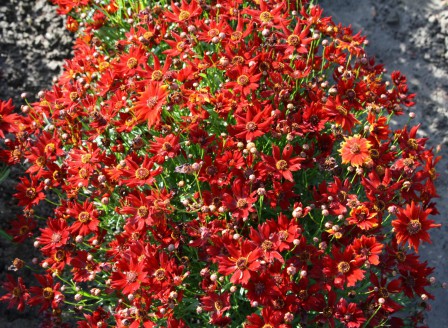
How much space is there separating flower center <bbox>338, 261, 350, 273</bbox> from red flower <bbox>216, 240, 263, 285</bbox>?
414 millimetres

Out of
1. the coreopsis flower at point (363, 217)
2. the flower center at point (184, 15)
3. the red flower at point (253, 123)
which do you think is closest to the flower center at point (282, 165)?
the red flower at point (253, 123)

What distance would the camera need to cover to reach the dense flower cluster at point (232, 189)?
9.16 feet

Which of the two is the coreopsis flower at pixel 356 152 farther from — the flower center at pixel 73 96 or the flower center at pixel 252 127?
the flower center at pixel 73 96

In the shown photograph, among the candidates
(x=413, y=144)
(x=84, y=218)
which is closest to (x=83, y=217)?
(x=84, y=218)

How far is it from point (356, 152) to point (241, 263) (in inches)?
32.9

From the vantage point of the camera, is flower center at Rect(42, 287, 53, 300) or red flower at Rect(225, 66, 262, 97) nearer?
red flower at Rect(225, 66, 262, 97)

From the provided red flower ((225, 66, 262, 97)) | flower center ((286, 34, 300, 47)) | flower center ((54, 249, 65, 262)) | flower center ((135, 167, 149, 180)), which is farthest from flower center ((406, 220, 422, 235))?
flower center ((54, 249, 65, 262))

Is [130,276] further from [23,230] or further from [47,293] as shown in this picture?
[23,230]

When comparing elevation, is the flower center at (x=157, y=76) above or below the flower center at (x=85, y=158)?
above

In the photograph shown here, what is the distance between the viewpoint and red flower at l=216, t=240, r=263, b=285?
2.65 m

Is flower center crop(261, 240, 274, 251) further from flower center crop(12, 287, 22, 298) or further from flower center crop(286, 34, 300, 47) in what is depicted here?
flower center crop(12, 287, 22, 298)

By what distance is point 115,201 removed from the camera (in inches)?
134

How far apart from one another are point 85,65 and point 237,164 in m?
1.47

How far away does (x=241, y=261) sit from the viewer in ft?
8.84
